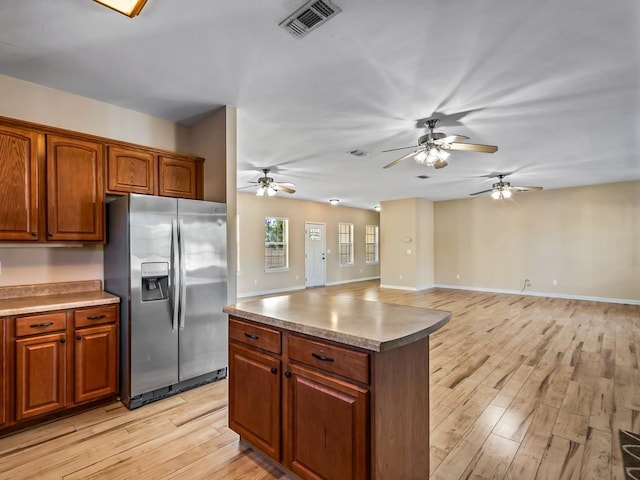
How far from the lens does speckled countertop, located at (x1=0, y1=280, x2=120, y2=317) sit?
234cm

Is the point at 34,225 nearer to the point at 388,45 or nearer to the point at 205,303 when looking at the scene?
the point at 205,303

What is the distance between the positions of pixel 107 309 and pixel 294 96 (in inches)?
97.1

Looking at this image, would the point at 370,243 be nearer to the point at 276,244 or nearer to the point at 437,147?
the point at 276,244

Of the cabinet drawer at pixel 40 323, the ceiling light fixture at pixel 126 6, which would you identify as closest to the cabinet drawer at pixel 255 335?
the cabinet drawer at pixel 40 323

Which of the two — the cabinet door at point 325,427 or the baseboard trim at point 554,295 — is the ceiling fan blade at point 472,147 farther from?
the baseboard trim at point 554,295

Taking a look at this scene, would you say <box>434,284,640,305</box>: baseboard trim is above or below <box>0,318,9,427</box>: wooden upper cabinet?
below

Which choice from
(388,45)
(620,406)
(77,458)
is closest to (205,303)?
(77,458)

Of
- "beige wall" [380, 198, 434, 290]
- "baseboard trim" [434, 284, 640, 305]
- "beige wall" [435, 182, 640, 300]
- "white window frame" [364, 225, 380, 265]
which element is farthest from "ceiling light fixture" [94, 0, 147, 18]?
"white window frame" [364, 225, 380, 265]

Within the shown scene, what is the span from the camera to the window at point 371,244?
1187 centimetres

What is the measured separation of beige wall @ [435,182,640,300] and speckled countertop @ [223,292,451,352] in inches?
307

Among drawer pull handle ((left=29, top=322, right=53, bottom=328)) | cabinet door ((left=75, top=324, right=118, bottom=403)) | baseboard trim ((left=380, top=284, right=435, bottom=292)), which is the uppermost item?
drawer pull handle ((left=29, top=322, right=53, bottom=328))

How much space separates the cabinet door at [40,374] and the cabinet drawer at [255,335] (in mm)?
1413

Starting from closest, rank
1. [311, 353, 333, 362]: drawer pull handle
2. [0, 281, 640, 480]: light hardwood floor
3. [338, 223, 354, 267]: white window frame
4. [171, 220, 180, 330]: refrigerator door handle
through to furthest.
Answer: [311, 353, 333, 362]: drawer pull handle < [0, 281, 640, 480]: light hardwood floor < [171, 220, 180, 330]: refrigerator door handle < [338, 223, 354, 267]: white window frame

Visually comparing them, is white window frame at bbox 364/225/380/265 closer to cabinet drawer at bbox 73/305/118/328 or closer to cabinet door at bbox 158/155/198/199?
cabinet door at bbox 158/155/198/199
